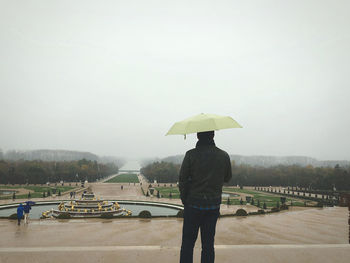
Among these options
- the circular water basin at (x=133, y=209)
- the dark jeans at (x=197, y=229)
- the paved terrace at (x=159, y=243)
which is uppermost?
the dark jeans at (x=197, y=229)

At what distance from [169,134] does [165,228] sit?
924 cm

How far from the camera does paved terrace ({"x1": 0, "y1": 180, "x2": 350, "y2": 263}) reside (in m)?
5.77

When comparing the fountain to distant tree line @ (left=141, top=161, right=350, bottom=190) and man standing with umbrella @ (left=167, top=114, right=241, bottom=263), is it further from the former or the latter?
distant tree line @ (left=141, top=161, right=350, bottom=190)

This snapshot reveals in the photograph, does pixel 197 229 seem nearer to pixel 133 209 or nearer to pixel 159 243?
pixel 159 243

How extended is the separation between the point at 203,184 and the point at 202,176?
12 centimetres

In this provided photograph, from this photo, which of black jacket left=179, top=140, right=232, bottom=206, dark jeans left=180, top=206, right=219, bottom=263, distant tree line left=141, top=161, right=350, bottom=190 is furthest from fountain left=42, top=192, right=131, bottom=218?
distant tree line left=141, top=161, right=350, bottom=190

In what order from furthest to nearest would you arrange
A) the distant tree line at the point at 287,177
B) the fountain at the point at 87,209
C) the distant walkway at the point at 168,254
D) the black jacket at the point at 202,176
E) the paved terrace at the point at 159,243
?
the distant tree line at the point at 287,177, the fountain at the point at 87,209, the paved terrace at the point at 159,243, the distant walkway at the point at 168,254, the black jacket at the point at 202,176

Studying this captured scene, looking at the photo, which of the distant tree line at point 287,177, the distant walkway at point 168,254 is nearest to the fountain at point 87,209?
the distant walkway at point 168,254

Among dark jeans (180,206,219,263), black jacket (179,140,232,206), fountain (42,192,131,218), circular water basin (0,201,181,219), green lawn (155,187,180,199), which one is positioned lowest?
green lawn (155,187,180,199)

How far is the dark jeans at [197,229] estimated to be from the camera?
4.10 metres

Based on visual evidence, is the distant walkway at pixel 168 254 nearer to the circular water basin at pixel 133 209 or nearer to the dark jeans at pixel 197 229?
the dark jeans at pixel 197 229

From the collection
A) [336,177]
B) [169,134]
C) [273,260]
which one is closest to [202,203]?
[169,134]

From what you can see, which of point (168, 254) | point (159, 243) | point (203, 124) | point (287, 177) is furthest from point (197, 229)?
point (287, 177)

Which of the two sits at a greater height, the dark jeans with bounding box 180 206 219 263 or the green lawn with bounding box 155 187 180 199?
the dark jeans with bounding box 180 206 219 263
